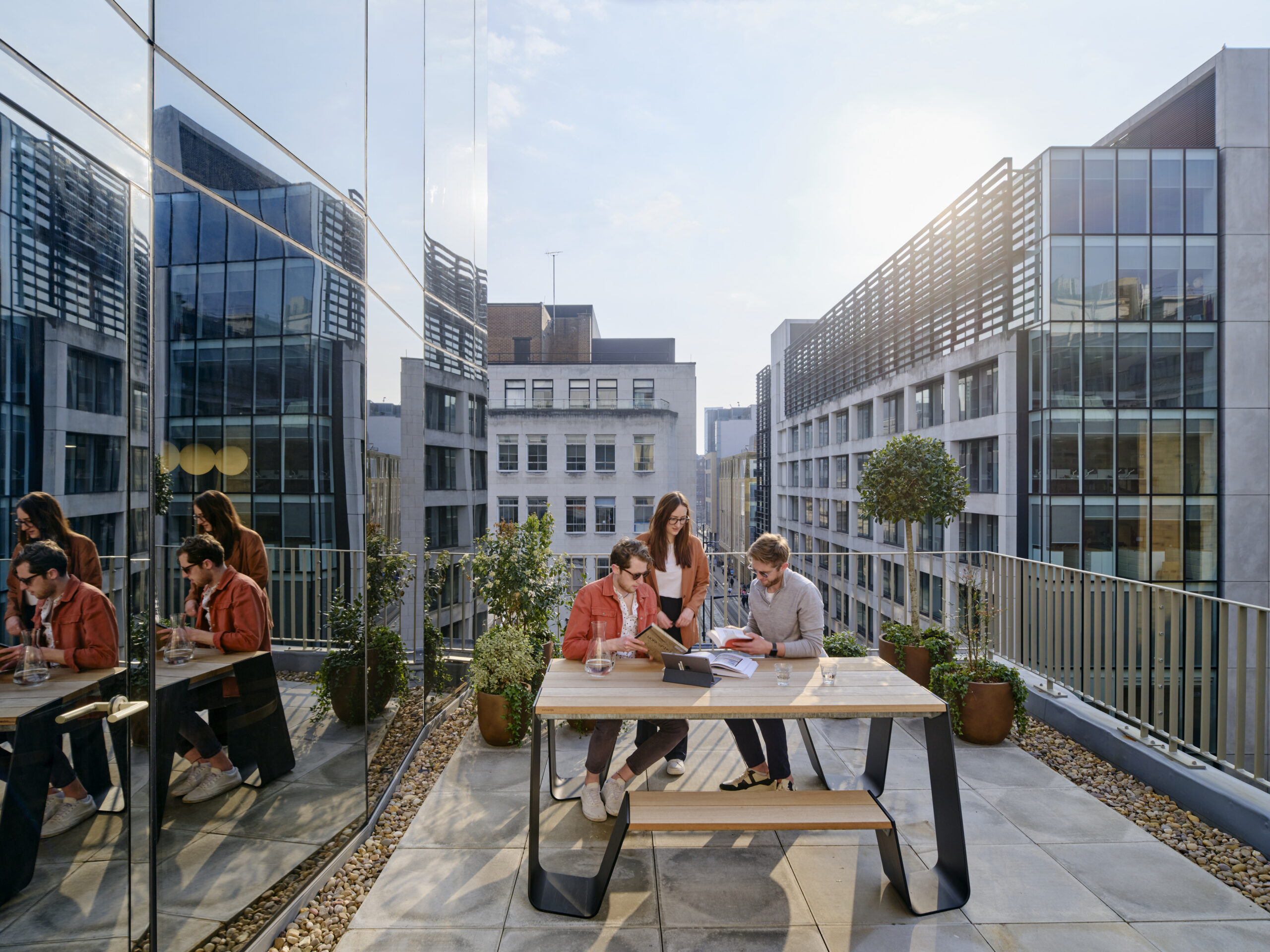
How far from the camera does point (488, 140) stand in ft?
20.2

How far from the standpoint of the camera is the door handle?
1.58 m

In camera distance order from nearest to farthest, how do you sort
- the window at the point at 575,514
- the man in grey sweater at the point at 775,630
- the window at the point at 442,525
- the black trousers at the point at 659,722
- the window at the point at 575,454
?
the man in grey sweater at the point at 775,630, the black trousers at the point at 659,722, the window at the point at 442,525, the window at the point at 575,514, the window at the point at 575,454

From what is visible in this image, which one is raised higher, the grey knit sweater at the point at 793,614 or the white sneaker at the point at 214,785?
the grey knit sweater at the point at 793,614

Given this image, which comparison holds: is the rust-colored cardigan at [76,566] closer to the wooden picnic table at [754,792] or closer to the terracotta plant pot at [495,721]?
the wooden picnic table at [754,792]

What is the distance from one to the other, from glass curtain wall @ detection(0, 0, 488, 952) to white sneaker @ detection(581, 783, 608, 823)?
109 cm

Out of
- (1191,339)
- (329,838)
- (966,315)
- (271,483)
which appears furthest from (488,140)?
(1191,339)

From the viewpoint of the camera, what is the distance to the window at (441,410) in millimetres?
4492

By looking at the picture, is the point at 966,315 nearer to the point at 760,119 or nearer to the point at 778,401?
the point at 760,119

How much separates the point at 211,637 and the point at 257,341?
1064mm

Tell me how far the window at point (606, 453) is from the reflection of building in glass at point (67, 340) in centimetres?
3572

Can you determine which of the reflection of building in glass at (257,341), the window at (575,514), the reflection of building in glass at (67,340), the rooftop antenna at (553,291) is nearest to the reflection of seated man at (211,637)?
the reflection of building in glass at (257,341)

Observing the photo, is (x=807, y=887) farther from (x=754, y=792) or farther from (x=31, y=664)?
(x=31, y=664)

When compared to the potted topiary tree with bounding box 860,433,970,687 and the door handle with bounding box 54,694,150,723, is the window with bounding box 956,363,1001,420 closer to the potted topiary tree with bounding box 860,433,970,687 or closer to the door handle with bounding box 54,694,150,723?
the potted topiary tree with bounding box 860,433,970,687

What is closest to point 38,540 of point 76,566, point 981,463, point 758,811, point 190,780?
point 76,566
